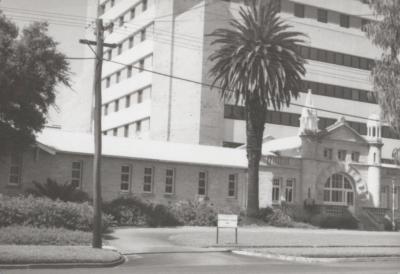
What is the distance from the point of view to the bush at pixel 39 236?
25.3 meters

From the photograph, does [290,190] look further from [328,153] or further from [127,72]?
[127,72]

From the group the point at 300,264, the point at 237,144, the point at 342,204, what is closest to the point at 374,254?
the point at 300,264

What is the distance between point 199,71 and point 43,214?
3597 centimetres

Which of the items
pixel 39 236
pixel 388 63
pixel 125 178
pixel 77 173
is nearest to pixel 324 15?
pixel 125 178

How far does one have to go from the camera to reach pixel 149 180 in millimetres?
43906

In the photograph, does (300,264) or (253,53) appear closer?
(300,264)

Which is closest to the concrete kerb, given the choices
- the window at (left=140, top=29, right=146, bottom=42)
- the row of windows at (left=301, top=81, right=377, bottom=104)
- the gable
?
the gable

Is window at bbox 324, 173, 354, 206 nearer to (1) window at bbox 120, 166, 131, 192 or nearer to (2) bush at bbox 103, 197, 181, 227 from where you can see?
(1) window at bbox 120, 166, 131, 192

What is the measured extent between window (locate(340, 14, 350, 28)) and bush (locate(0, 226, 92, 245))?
54.9m

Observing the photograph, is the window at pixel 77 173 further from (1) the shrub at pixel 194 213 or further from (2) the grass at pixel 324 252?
(2) the grass at pixel 324 252

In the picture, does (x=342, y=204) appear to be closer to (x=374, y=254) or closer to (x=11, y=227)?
(x=374, y=254)

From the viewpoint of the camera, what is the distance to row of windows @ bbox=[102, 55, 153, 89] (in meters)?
69.2

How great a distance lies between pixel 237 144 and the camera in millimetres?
64312

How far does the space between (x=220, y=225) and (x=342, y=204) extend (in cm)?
2621
